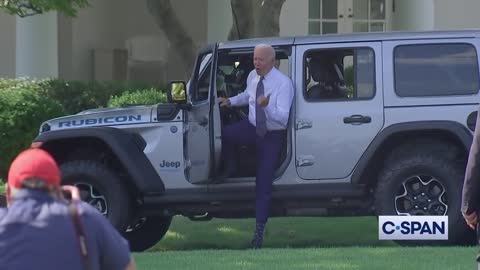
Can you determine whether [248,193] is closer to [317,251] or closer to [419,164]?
[317,251]

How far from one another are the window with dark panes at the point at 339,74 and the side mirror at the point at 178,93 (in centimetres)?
110

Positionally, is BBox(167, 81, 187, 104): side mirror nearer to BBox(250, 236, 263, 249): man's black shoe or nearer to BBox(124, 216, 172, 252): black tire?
BBox(250, 236, 263, 249): man's black shoe

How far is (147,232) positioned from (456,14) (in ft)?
→ 33.5

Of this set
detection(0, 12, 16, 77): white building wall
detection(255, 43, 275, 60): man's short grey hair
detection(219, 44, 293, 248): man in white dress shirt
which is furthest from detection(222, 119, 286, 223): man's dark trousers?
detection(0, 12, 16, 77): white building wall

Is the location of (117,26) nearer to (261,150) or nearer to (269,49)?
(269,49)

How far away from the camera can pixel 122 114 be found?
31.7 ft

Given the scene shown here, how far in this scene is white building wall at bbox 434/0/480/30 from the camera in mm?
18766

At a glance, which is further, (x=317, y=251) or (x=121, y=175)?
(x=121, y=175)

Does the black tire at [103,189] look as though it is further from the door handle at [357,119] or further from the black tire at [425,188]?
the black tire at [425,188]

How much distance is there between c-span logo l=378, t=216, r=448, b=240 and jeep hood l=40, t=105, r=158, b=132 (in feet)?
7.70

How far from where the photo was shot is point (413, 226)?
29.2 feet

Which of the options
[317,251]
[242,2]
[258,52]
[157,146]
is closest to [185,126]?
[157,146]

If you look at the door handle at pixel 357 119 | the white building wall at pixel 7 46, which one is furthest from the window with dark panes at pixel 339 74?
the white building wall at pixel 7 46

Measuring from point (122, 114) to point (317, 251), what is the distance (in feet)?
7.36
